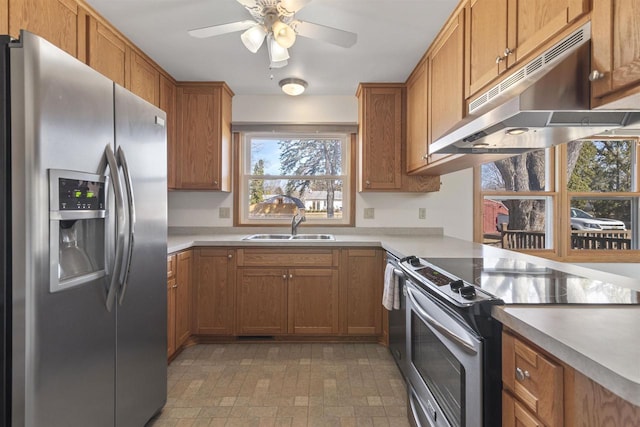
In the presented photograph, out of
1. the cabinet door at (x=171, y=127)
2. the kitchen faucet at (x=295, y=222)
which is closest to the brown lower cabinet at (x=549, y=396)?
the kitchen faucet at (x=295, y=222)

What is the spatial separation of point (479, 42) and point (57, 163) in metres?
1.92

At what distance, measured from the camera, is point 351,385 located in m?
2.15

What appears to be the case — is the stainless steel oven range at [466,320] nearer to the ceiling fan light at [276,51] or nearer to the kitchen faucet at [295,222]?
the ceiling fan light at [276,51]

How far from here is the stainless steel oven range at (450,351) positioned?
38.8 inches

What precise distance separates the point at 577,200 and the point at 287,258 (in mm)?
2558

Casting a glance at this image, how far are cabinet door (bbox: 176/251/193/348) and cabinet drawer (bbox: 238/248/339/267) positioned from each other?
407 mm

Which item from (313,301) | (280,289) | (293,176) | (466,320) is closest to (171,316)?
(280,289)

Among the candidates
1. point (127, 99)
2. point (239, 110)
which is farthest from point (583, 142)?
point (127, 99)

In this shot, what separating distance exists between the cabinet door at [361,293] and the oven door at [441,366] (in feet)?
3.28

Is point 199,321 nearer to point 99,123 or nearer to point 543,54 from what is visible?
point 99,123

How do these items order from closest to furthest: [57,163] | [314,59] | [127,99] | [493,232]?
[57,163], [127,99], [314,59], [493,232]

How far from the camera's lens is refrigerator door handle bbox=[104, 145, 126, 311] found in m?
1.33

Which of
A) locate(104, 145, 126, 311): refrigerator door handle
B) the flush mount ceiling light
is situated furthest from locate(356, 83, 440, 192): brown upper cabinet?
locate(104, 145, 126, 311): refrigerator door handle

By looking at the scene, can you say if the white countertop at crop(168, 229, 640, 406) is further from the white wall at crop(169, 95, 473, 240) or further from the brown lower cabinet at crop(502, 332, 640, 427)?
the white wall at crop(169, 95, 473, 240)
